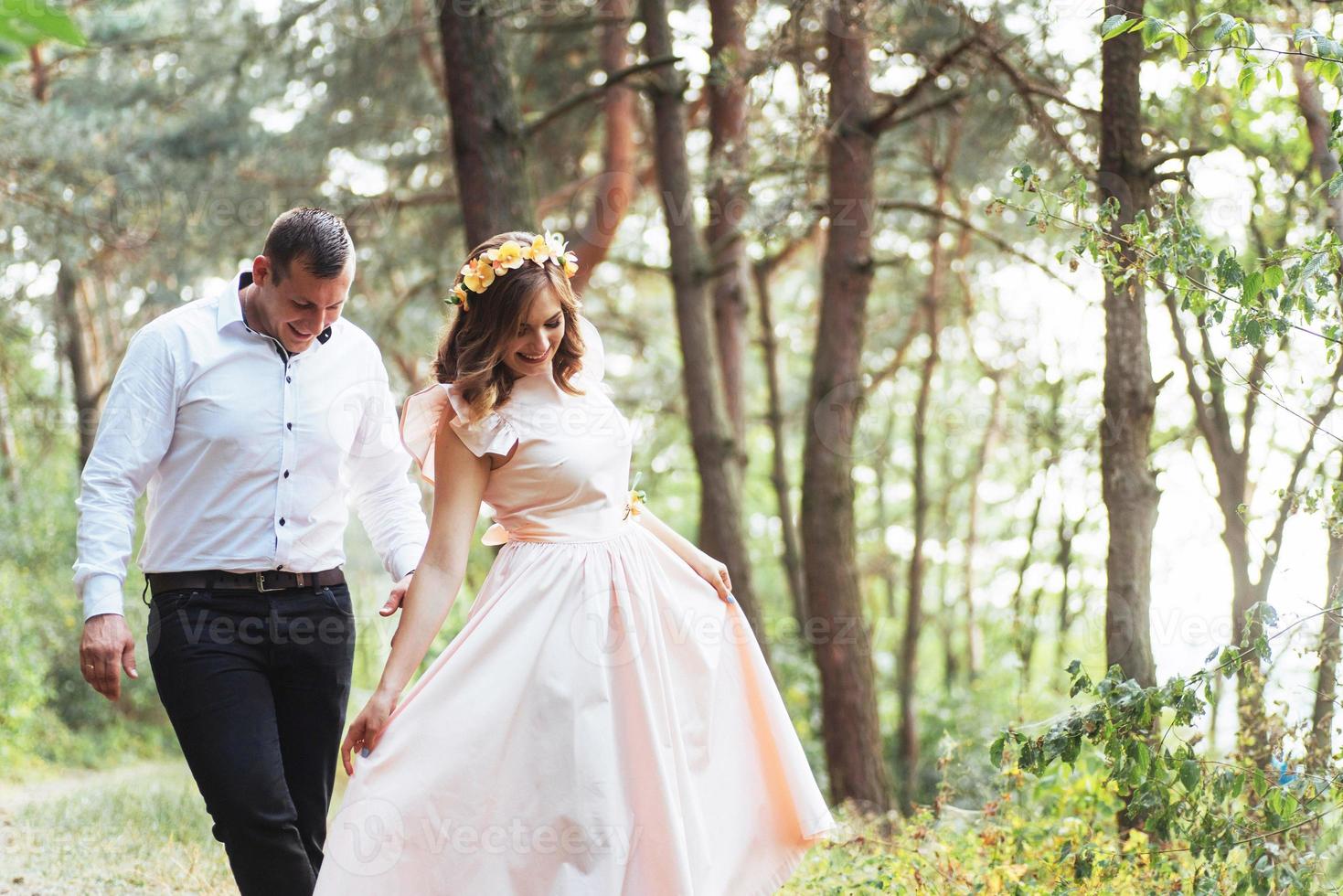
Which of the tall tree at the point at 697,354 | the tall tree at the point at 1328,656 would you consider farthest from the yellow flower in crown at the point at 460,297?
the tall tree at the point at 697,354

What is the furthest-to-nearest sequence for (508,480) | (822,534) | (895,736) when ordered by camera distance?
(895,736) < (822,534) < (508,480)

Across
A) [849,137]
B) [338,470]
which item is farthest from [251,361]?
[849,137]

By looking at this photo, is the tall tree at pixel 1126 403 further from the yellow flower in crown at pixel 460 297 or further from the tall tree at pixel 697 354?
the tall tree at pixel 697 354

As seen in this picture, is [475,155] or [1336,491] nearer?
[1336,491]

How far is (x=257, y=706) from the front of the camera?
2.75 metres

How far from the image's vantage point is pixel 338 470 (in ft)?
9.95

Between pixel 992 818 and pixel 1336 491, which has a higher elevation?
pixel 1336 491

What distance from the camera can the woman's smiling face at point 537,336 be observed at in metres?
2.83

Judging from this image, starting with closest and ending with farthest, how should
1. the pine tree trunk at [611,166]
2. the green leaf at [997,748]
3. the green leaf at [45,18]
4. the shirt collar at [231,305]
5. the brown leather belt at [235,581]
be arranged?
1. the green leaf at [45,18]
2. the brown leather belt at [235,581]
3. the shirt collar at [231,305]
4. the green leaf at [997,748]
5. the pine tree trunk at [611,166]

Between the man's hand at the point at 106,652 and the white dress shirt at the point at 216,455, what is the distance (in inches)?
1.7

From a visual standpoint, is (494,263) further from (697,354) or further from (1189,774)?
(697,354)

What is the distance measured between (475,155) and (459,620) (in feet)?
16.0

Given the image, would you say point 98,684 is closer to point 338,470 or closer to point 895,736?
point 338,470

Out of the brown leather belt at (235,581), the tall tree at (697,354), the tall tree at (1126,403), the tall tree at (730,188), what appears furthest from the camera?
the tall tree at (697,354)
